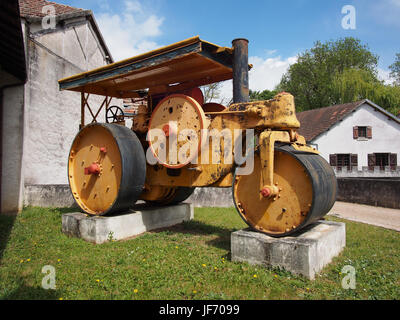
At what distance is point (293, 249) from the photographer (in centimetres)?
391

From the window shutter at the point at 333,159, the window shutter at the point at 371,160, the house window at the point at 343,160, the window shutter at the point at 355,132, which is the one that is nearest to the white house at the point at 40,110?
the window shutter at the point at 333,159

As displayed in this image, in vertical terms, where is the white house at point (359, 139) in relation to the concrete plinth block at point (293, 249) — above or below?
above

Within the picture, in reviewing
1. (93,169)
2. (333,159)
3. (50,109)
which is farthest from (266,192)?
(333,159)

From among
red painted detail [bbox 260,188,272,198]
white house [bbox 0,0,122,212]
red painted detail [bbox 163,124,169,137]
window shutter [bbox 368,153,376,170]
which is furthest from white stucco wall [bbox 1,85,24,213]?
window shutter [bbox 368,153,376,170]

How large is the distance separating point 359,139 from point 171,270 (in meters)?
23.0

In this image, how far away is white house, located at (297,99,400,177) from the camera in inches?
906

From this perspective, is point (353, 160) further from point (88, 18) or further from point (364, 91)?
point (88, 18)

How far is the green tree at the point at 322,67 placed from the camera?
39062 millimetres

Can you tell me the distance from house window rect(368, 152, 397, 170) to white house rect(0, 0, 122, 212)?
2061 cm

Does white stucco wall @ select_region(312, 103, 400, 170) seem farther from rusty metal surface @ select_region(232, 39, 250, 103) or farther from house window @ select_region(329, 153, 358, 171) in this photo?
rusty metal surface @ select_region(232, 39, 250, 103)

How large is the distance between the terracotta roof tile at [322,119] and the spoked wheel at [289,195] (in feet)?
63.6

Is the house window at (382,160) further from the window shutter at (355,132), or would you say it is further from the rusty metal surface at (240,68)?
the rusty metal surface at (240,68)

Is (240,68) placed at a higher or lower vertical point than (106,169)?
higher
